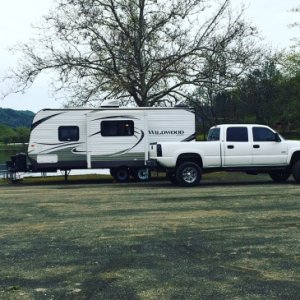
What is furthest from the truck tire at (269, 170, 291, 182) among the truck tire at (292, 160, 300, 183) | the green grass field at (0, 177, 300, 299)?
the green grass field at (0, 177, 300, 299)

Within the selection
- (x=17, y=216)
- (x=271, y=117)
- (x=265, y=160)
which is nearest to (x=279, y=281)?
(x=17, y=216)

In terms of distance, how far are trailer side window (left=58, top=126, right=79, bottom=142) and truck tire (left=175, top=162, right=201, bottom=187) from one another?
208 inches

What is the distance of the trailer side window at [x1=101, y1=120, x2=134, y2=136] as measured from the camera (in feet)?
69.6

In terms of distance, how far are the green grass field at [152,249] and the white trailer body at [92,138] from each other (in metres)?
7.20

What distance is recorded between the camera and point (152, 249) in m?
7.73

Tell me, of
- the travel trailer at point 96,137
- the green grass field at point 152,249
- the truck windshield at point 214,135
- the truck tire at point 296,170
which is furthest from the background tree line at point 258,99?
the green grass field at point 152,249

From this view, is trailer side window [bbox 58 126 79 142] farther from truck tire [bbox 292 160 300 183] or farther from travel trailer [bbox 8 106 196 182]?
truck tire [bbox 292 160 300 183]

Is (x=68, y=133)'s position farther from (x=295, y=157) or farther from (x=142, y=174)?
(x=295, y=157)

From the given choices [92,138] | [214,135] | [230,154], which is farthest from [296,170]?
[92,138]

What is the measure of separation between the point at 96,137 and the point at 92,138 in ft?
0.54

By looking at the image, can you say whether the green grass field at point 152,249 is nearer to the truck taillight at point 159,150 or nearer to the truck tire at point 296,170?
the truck taillight at point 159,150

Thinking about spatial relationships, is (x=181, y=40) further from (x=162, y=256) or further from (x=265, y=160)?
(x=162, y=256)

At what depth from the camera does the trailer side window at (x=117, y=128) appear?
21203 millimetres

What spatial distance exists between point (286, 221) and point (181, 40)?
643 inches
